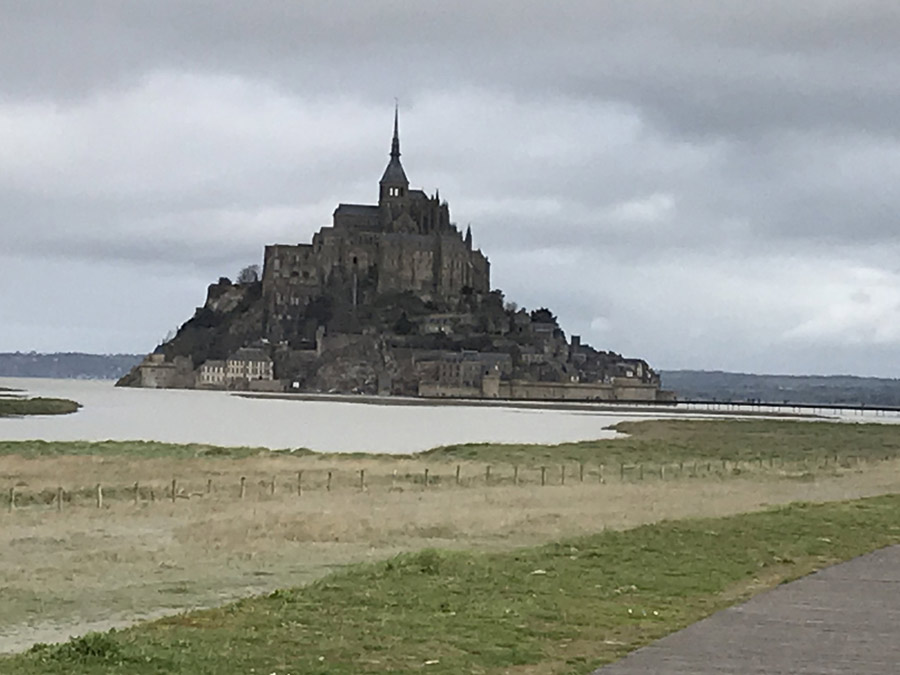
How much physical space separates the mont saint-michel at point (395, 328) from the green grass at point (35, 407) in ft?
211

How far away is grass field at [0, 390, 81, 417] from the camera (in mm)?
88812

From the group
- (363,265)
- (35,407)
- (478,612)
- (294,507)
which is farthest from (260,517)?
(363,265)

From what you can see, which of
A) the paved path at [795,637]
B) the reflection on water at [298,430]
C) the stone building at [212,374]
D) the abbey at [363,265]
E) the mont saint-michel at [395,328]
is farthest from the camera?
the stone building at [212,374]

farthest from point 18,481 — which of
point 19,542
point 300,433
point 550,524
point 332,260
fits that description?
point 332,260

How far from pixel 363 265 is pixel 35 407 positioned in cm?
8045

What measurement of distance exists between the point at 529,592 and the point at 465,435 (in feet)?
182

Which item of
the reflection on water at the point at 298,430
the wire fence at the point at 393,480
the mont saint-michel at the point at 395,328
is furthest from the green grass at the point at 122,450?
the mont saint-michel at the point at 395,328

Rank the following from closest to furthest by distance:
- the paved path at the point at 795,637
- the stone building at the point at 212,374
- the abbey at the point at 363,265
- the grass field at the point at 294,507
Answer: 1. the paved path at the point at 795,637
2. the grass field at the point at 294,507
3. the abbey at the point at 363,265
4. the stone building at the point at 212,374

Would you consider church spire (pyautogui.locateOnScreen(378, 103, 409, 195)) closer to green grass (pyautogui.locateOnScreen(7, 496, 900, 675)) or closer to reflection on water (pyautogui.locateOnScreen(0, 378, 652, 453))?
reflection on water (pyautogui.locateOnScreen(0, 378, 652, 453))

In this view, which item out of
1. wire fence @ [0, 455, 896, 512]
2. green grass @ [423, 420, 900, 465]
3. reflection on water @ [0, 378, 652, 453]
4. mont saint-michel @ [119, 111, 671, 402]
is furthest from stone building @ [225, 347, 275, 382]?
wire fence @ [0, 455, 896, 512]

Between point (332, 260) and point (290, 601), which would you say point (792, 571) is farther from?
point (332, 260)

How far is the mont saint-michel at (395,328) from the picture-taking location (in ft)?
533

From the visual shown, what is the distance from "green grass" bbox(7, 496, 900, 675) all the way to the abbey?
154 m

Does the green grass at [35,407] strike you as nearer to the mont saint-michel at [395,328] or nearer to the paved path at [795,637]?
the mont saint-michel at [395,328]
